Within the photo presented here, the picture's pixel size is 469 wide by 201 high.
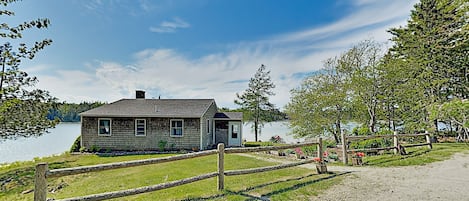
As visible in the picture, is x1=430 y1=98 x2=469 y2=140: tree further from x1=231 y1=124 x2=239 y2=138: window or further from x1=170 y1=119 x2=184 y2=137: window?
x1=170 y1=119 x2=184 y2=137: window

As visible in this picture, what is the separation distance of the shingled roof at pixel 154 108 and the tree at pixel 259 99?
10364 mm

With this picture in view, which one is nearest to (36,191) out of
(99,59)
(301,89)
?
(99,59)

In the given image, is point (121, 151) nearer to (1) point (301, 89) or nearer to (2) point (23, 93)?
(2) point (23, 93)

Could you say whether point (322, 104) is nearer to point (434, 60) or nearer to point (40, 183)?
point (434, 60)

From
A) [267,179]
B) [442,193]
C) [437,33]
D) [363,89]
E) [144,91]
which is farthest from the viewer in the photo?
[144,91]

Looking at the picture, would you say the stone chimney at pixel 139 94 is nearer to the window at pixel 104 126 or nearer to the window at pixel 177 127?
the window at pixel 104 126

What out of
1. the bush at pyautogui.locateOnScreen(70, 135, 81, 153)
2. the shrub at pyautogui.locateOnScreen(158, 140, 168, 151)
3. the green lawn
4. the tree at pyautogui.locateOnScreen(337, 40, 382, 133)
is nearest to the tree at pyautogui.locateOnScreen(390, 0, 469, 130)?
the tree at pyautogui.locateOnScreen(337, 40, 382, 133)

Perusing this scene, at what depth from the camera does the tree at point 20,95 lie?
472 inches

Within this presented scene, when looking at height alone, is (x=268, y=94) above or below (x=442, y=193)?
above

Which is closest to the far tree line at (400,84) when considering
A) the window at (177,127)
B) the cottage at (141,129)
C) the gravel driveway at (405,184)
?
the cottage at (141,129)

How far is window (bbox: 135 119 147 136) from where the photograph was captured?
1770 cm

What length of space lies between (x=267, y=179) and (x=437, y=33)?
19.1m

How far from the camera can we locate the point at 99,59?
19000 mm

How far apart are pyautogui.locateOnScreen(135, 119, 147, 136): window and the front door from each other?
6510 mm
